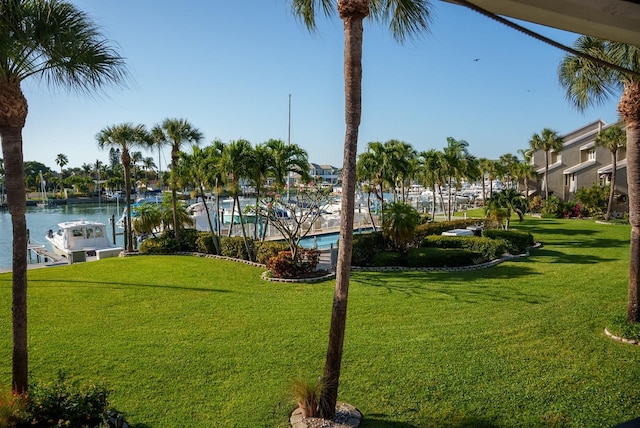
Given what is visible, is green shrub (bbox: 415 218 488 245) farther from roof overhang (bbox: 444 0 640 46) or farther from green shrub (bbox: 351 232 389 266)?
roof overhang (bbox: 444 0 640 46)

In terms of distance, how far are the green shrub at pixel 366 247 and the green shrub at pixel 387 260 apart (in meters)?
0.42

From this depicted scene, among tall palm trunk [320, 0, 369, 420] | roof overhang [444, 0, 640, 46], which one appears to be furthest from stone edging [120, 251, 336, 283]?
roof overhang [444, 0, 640, 46]

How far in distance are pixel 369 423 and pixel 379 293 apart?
22.7ft

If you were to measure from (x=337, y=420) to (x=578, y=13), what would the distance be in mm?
5165

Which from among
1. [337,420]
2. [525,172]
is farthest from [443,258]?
[525,172]

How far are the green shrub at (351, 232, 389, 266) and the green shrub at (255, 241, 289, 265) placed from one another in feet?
8.61

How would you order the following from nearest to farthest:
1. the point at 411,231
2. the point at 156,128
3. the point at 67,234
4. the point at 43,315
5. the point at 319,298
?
the point at 43,315
the point at 319,298
the point at 411,231
the point at 156,128
the point at 67,234

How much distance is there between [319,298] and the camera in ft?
40.4

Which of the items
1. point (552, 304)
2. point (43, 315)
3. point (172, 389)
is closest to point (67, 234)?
point (43, 315)

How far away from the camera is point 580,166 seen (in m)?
37.8

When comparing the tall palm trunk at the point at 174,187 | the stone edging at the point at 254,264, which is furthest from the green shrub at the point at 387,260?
the tall palm trunk at the point at 174,187

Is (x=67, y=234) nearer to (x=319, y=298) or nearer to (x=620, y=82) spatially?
(x=319, y=298)

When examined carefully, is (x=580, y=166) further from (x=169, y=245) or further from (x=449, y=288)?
(x=169, y=245)

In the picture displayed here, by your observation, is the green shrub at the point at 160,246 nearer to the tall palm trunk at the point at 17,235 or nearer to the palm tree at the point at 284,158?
the palm tree at the point at 284,158
